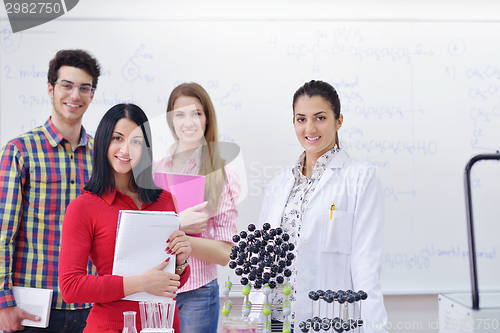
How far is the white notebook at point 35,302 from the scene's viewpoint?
1.51 meters

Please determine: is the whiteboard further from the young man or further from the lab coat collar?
the lab coat collar

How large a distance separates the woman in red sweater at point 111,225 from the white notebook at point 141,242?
0.02 metres

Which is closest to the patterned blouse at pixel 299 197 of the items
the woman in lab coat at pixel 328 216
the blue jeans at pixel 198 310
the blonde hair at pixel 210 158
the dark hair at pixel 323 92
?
the woman in lab coat at pixel 328 216

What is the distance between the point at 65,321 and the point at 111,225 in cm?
77

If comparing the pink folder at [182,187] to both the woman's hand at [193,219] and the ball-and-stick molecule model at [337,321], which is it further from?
the ball-and-stick molecule model at [337,321]

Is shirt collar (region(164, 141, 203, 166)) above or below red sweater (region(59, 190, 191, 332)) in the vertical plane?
above

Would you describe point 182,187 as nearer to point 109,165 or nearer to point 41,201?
point 109,165

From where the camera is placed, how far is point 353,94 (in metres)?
2.32

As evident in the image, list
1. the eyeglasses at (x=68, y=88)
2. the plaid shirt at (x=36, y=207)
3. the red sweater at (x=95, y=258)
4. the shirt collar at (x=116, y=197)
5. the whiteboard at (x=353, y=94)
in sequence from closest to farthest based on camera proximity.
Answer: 1. the red sweater at (x=95, y=258)
2. the shirt collar at (x=116, y=197)
3. the plaid shirt at (x=36, y=207)
4. the eyeglasses at (x=68, y=88)
5. the whiteboard at (x=353, y=94)


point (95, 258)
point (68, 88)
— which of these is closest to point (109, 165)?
point (95, 258)

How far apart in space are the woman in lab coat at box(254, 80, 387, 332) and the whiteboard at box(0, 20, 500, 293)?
703 millimetres

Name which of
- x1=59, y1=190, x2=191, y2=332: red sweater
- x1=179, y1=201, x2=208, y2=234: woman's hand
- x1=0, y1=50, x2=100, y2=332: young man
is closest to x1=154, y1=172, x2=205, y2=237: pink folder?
x1=179, y1=201, x2=208, y2=234: woman's hand

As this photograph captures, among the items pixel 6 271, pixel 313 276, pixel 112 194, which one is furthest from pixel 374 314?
pixel 6 271

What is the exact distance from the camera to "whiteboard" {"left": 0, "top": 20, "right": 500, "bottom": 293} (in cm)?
229
